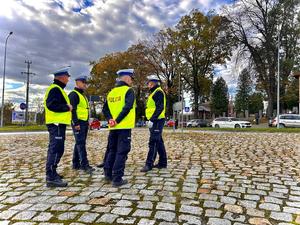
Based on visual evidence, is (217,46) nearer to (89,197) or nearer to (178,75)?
(178,75)

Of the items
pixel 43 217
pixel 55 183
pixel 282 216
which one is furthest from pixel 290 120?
pixel 43 217

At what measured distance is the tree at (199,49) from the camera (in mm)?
40750

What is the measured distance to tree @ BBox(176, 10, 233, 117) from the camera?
40.8m

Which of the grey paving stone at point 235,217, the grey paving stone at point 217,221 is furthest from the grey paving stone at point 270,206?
the grey paving stone at point 217,221

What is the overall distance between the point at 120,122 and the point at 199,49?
38064 mm

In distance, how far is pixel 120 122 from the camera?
15.6 feet

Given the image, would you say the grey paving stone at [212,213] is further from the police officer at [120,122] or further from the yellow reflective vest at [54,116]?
the yellow reflective vest at [54,116]

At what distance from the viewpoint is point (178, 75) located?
43.0 m

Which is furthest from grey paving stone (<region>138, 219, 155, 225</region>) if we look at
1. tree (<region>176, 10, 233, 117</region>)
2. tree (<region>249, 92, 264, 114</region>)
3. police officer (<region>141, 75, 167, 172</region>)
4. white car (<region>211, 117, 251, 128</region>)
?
tree (<region>249, 92, 264, 114</region>)

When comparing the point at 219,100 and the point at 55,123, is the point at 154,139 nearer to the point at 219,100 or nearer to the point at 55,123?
the point at 55,123

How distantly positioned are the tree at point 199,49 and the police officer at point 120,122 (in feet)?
120

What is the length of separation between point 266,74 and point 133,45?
20584 millimetres

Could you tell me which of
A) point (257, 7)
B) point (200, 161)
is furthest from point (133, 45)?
point (200, 161)

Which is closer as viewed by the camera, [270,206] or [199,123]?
[270,206]
